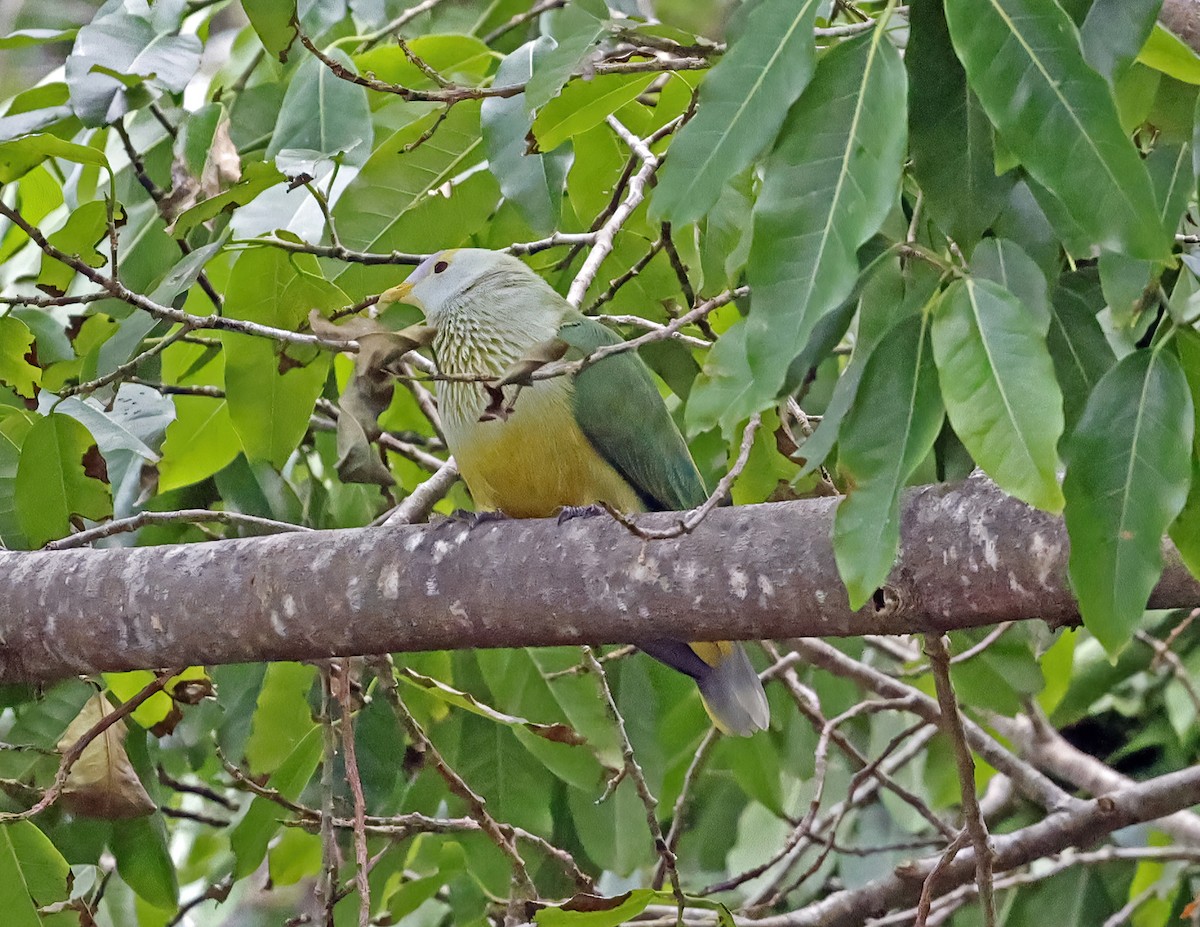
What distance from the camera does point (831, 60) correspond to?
116cm

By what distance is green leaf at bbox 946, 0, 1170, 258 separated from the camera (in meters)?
1.03

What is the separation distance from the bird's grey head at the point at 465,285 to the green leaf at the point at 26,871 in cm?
108

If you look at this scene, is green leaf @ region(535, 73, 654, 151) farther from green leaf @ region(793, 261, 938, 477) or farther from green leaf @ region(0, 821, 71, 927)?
green leaf @ region(0, 821, 71, 927)

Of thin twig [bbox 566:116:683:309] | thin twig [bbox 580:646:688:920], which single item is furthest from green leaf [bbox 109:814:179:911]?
thin twig [bbox 566:116:683:309]

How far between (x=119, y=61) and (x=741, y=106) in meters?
1.32

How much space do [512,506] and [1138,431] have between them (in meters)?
1.22

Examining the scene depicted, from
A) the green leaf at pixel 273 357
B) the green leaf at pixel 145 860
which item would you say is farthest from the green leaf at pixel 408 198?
the green leaf at pixel 145 860

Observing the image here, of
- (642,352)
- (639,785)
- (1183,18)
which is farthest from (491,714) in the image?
(1183,18)

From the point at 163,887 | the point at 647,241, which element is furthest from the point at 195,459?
the point at 647,241

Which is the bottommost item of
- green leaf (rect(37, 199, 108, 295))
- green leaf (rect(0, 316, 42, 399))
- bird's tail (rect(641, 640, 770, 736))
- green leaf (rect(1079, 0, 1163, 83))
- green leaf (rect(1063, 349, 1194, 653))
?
bird's tail (rect(641, 640, 770, 736))

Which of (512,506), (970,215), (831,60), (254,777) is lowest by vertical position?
(254,777)

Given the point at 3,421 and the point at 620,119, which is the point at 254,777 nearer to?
the point at 3,421

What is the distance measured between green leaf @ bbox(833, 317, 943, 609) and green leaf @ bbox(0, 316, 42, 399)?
4.60 ft

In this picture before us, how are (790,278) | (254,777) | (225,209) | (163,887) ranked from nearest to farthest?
(790,278)
(225,209)
(163,887)
(254,777)
